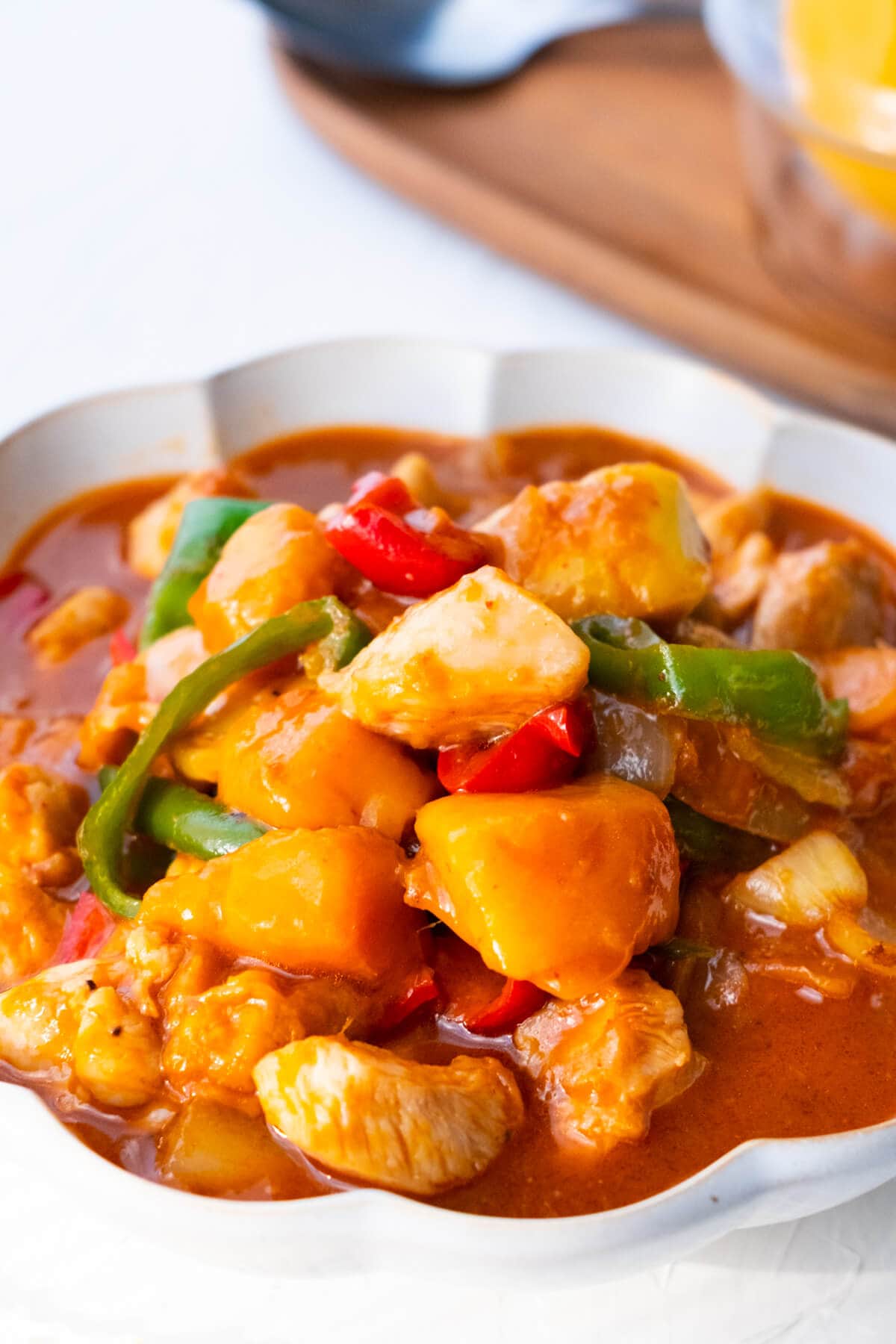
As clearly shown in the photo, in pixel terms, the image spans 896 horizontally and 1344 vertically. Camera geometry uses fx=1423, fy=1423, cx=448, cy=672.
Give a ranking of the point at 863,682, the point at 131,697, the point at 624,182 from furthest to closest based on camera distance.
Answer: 1. the point at 624,182
2. the point at 863,682
3. the point at 131,697

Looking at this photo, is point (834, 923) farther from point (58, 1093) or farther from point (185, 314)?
point (185, 314)

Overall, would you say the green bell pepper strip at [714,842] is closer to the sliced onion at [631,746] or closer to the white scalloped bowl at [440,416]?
the sliced onion at [631,746]

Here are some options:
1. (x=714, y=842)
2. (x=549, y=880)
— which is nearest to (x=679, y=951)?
(x=714, y=842)

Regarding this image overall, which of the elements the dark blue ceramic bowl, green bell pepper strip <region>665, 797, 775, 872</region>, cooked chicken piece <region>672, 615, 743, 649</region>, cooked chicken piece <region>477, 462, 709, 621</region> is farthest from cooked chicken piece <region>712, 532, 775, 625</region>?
the dark blue ceramic bowl

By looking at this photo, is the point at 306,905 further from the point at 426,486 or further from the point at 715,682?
the point at 426,486

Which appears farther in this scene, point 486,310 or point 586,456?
point 486,310

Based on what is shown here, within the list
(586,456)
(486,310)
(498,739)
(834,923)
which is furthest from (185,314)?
(834,923)

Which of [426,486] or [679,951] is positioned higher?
[426,486]
